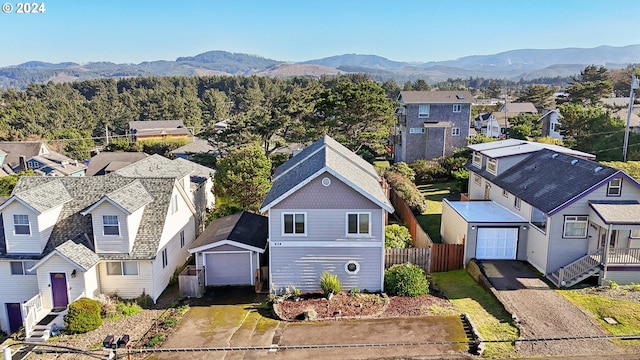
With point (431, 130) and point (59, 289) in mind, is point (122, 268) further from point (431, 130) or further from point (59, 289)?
point (431, 130)

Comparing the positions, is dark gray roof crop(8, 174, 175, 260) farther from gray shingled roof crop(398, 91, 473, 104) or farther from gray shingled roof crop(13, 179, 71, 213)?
gray shingled roof crop(398, 91, 473, 104)

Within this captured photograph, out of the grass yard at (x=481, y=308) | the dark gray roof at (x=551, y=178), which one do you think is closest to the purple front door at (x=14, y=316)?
the grass yard at (x=481, y=308)

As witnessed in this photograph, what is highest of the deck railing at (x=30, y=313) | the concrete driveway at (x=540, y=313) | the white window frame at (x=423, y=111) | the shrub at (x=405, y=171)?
the white window frame at (x=423, y=111)

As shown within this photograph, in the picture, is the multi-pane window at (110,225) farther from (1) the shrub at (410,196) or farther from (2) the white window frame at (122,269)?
(1) the shrub at (410,196)

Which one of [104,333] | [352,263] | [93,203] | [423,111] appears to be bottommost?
[104,333]

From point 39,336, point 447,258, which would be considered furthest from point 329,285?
point 39,336

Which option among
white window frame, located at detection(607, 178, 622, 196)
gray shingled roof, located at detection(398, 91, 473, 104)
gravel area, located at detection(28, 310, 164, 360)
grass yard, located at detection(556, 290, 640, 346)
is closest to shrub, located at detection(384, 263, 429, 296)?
grass yard, located at detection(556, 290, 640, 346)

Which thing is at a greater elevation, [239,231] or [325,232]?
[325,232]
